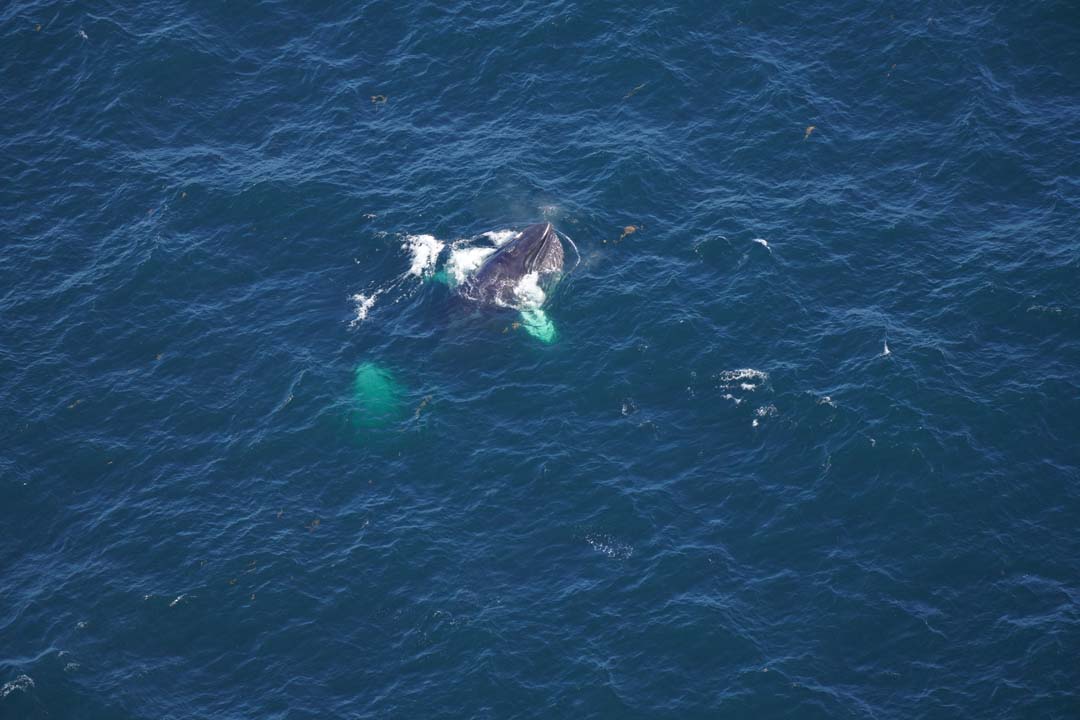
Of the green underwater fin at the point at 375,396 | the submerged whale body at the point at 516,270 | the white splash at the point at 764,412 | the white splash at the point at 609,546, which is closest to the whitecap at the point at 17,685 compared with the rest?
the green underwater fin at the point at 375,396

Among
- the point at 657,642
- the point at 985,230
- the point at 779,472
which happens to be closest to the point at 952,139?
the point at 985,230

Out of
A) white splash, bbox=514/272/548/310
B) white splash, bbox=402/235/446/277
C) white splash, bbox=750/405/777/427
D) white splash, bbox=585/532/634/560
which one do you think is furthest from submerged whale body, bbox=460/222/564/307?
white splash, bbox=585/532/634/560

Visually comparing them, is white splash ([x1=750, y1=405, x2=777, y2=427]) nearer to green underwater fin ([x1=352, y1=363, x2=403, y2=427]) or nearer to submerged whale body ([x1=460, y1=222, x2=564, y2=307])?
submerged whale body ([x1=460, y1=222, x2=564, y2=307])

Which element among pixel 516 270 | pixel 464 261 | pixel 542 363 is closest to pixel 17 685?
pixel 542 363

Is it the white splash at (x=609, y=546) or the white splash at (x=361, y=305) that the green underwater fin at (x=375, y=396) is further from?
the white splash at (x=609, y=546)

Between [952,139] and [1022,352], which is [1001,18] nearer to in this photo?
[952,139]

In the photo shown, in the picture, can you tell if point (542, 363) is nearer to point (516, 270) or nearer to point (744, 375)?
point (516, 270)
